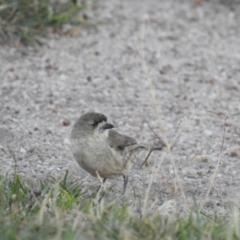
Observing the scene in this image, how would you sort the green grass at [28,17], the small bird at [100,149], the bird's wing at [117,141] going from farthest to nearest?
the green grass at [28,17]
the bird's wing at [117,141]
the small bird at [100,149]

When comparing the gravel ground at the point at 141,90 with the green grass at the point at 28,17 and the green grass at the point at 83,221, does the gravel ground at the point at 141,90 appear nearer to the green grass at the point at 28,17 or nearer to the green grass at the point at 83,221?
the green grass at the point at 28,17

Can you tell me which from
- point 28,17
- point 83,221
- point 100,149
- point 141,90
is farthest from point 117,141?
point 28,17

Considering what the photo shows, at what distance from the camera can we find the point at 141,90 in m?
9.53

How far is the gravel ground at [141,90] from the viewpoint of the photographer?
752 cm

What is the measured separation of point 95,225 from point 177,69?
5064 millimetres

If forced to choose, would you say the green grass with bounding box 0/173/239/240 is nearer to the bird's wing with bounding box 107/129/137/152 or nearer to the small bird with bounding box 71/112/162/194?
the small bird with bounding box 71/112/162/194

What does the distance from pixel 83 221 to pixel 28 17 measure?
524cm

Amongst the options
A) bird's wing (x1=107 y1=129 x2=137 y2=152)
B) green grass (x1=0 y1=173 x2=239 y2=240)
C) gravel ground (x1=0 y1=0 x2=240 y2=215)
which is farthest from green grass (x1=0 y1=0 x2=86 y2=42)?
green grass (x1=0 y1=173 x2=239 y2=240)

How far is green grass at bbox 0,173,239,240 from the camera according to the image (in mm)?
5070

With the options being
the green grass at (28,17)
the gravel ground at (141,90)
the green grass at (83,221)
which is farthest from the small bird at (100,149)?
the green grass at (28,17)

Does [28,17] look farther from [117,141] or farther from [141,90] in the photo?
[117,141]

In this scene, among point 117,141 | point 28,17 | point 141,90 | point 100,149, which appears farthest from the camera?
point 28,17

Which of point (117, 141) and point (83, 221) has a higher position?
point (83, 221)

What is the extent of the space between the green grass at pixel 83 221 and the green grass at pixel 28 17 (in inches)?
164
